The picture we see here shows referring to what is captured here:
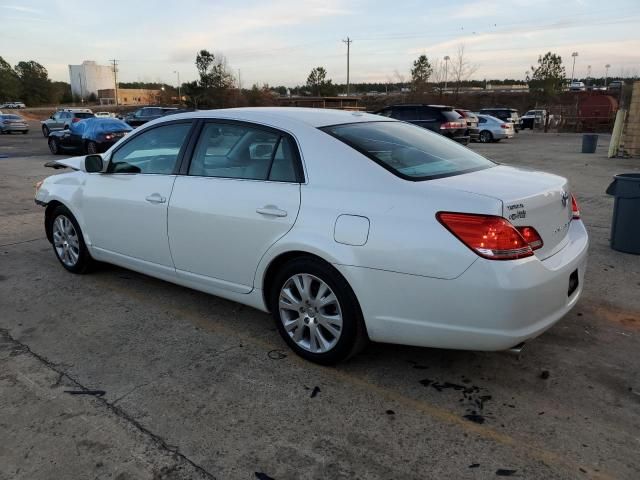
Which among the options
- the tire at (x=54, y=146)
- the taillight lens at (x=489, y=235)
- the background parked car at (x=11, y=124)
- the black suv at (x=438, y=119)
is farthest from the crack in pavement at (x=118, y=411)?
the background parked car at (x=11, y=124)

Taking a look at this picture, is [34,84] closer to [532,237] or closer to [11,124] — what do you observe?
[11,124]

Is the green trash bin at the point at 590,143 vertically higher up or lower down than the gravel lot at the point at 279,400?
higher up

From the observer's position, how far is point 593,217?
307 inches

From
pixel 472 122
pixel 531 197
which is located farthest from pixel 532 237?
pixel 472 122

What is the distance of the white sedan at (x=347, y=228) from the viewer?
2.80 meters

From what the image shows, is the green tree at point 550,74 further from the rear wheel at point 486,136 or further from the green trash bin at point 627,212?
the green trash bin at point 627,212

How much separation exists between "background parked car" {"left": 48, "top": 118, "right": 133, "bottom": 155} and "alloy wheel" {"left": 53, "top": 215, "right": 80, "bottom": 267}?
13.4 meters

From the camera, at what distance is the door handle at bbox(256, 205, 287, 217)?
3373 millimetres

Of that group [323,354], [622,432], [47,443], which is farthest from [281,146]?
[622,432]

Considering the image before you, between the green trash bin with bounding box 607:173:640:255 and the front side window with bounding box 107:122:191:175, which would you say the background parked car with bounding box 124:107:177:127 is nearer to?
the front side window with bounding box 107:122:191:175

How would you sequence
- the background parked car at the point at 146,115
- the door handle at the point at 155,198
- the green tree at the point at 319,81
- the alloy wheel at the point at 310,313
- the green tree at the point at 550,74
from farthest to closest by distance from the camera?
the green tree at the point at 319,81 → the green tree at the point at 550,74 → the background parked car at the point at 146,115 → the door handle at the point at 155,198 → the alloy wheel at the point at 310,313

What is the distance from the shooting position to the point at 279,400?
3062 millimetres

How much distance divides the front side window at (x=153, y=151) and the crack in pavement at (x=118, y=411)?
160cm

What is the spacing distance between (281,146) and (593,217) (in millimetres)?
6013
